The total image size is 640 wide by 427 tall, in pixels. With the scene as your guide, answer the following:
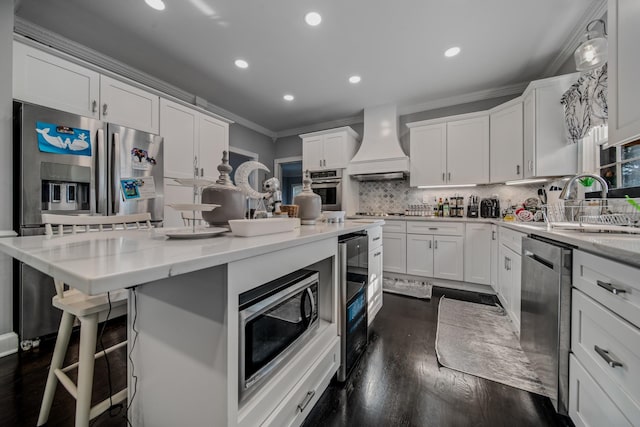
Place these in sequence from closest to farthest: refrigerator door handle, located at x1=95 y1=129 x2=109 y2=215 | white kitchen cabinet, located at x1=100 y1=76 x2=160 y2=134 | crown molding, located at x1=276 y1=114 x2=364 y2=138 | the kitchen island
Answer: the kitchen island
refrigerator door handle, located at x1=95 y1=129 x2=109 y2=215
white kitchen cabinet, located at x1=100 y1=76 x2=160 y2=134
crown molding, located at x1=276 y1=114 x2=364 y2=138

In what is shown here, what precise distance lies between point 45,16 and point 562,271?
14.0 feet

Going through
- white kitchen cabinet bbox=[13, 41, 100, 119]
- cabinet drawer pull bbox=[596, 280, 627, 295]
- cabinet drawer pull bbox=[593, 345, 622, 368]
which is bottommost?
cabinet drawer pull bbox=[593, 345, 622, 368]

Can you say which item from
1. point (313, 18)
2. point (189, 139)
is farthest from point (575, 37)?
point (189, 139)

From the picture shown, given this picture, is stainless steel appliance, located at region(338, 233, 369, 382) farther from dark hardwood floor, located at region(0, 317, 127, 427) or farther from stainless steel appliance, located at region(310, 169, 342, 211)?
stainless steel appliance, located at region(310, 169, 342, 211)

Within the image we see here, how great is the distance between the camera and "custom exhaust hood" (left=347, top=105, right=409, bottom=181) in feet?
12.4

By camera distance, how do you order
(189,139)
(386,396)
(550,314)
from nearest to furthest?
(550,314) → (386,396) → (189,139)

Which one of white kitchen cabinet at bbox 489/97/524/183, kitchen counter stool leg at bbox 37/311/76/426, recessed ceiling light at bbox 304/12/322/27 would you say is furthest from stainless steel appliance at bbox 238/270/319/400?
white kitchen cabinet at bbox 489/97/524/183

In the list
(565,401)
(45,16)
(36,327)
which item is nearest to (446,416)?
(565,401)

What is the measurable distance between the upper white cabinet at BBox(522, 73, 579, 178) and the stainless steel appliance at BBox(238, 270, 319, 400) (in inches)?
115

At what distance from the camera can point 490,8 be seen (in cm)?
204

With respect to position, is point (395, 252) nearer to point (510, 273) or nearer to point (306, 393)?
point (510, 273)

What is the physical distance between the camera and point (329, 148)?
4188 mm

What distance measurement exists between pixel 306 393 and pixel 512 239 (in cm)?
212

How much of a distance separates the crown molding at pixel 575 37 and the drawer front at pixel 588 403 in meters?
2.73
